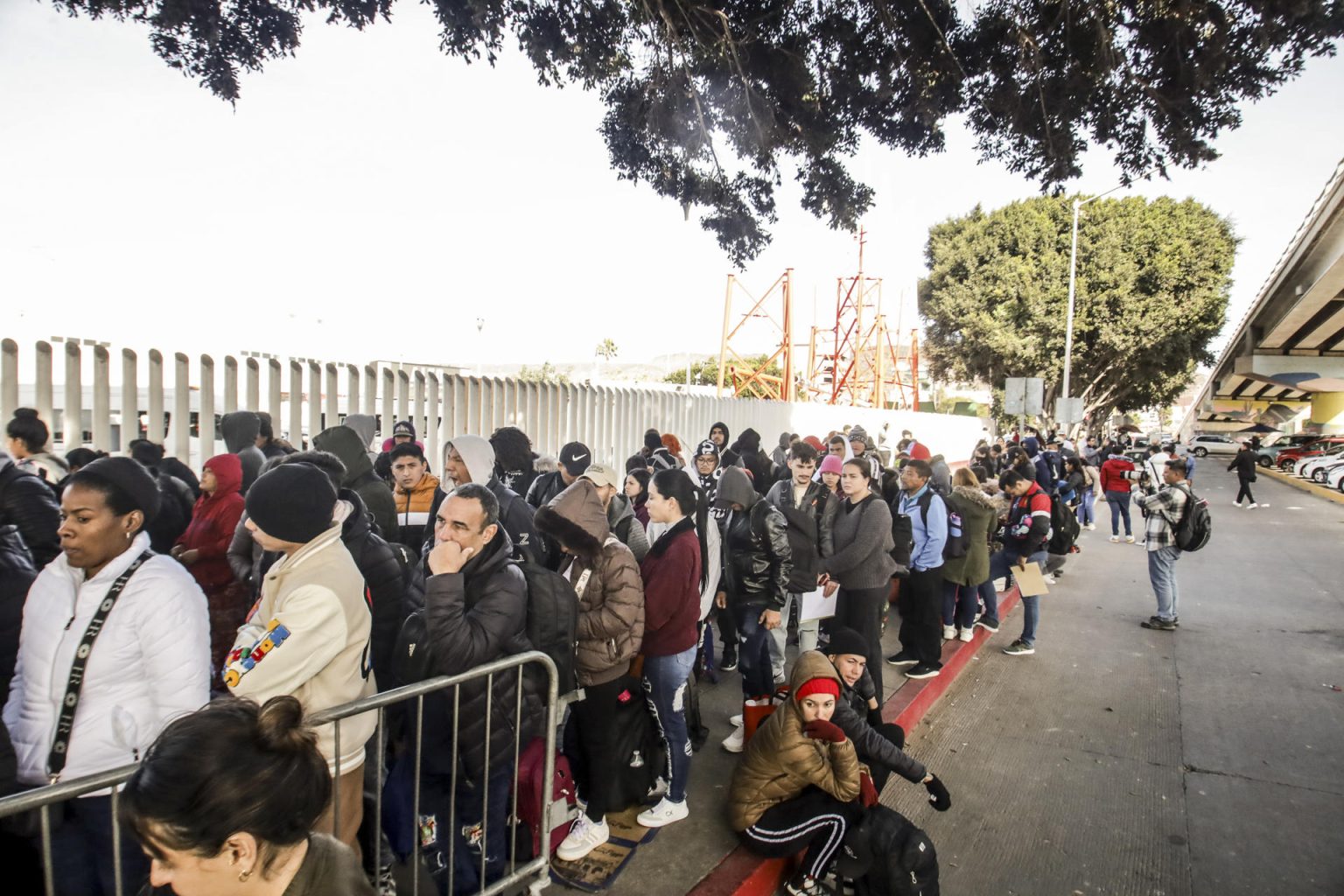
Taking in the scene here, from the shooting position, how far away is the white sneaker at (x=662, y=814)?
12.2 feet

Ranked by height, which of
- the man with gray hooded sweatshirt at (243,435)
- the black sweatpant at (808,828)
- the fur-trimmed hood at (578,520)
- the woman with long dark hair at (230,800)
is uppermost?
the man with gray hooded sweatshirt at (243,435)

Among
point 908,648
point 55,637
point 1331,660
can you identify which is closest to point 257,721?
point 55,637

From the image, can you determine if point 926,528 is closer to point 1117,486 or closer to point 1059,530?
point 1059,530

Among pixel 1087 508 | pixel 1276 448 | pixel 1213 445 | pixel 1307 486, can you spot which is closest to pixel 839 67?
pixel 1087 508

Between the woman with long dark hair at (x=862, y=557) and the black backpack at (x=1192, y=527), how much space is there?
3865 mm

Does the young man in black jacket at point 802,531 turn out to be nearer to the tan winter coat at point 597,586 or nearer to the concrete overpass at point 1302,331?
the tan winter coat at point 597,586

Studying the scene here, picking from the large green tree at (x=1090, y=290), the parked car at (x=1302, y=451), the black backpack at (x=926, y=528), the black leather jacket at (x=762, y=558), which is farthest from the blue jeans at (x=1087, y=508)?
the parked car at (x=1302, y=451)

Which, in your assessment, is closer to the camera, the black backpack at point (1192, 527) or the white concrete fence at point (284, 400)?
the white concrete fence at point (284, 400)

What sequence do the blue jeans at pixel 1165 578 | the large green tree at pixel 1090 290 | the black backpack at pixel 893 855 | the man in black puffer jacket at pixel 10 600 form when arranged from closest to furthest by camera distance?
the man in black puffer jacket at pixel 10 600
the black backpack at pixel 893 855
the blue jeans at pixel 1165 578
the large green tree at pixel 1090 290

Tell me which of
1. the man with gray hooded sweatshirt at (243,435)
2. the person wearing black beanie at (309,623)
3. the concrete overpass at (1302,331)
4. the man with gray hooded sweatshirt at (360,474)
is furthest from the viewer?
the concrete overpass at (1302,331)

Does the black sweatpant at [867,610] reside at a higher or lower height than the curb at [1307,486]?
higher

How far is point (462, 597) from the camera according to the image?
276cm

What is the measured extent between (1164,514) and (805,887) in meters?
6.02

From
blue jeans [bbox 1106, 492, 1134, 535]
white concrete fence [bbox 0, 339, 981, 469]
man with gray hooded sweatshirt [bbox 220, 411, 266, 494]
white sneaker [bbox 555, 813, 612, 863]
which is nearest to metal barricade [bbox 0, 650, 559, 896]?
white sneaker [bbox 555, 813, 612, 863]
